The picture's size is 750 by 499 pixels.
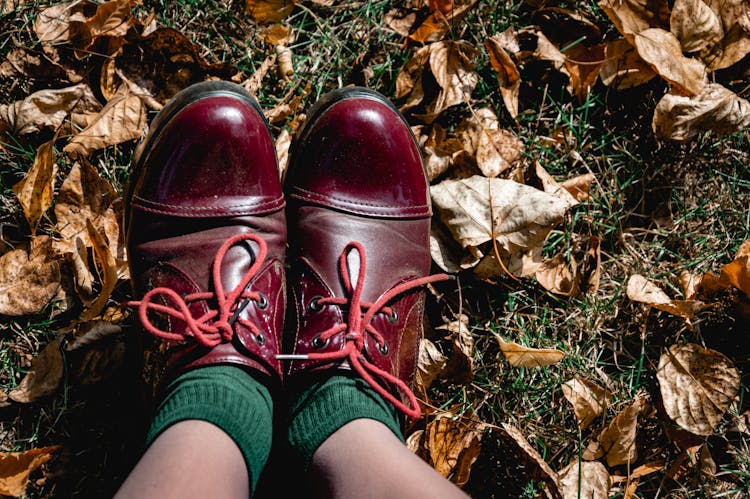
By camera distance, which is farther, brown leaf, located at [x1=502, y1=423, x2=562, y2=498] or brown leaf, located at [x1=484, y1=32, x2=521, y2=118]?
brown leaf, located at [x1=484, y1=32, x2=521, y2=118]

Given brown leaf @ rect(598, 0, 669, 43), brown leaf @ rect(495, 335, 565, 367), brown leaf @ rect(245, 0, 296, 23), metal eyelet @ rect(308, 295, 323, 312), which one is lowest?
brown leaf @ rect(495, 335, 565, 367)

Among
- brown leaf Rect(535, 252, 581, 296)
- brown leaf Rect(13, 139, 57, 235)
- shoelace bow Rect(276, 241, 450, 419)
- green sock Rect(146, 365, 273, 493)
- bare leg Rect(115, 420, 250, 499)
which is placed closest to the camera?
bare leg Rect(115, 420, 250, 499)

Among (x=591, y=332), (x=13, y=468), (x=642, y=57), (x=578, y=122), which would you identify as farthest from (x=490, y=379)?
(x=13, y=468)

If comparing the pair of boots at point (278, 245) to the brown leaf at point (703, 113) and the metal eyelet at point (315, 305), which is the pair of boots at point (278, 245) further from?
the brown leaf at point (703, 113)

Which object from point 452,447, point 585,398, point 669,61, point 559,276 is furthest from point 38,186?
point 669,61

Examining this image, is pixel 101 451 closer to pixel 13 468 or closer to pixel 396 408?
pixel 13 468

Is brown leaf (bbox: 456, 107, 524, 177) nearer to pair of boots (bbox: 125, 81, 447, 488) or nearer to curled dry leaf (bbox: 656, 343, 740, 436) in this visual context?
pair of boots (bbox: 125, 81, 447, 488)

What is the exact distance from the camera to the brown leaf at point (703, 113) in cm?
127

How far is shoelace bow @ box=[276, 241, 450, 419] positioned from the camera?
1100 millimetres

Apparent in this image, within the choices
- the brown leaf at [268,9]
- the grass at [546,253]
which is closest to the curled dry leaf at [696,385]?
the grass at [546,253]

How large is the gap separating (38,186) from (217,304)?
0.45 m

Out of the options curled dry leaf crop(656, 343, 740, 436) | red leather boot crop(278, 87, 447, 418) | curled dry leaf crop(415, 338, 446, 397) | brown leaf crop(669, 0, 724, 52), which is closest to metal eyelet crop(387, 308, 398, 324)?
red leather boot crop(278, 87, 447, 418)

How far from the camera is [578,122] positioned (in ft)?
4.50

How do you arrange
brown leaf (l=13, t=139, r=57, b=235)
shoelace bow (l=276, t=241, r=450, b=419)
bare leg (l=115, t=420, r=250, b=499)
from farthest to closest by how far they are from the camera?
brown leaf (l=13, t=139, r=57, b=235), shoelace bow (l=276, t=241, r=450, b=419), bare leg (l=115, t=420, r=250, b=499)
